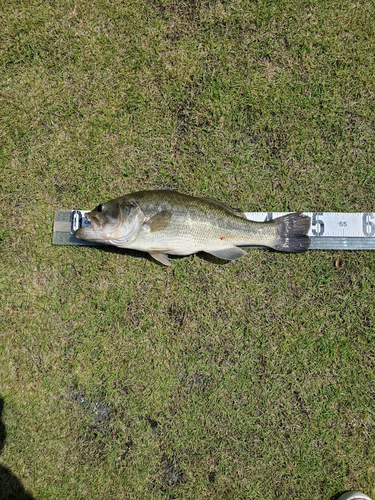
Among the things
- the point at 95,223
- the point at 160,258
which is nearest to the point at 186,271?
the point at 160,258

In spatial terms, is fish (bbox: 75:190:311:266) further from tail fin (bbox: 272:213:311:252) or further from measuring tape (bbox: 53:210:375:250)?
measuring tape (bbox: 53:210:375:250)

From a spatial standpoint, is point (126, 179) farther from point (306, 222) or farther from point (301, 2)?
point (301, 2)

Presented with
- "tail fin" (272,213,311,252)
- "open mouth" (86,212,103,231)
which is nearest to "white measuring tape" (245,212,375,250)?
"tail fin" (272,213,311,252)

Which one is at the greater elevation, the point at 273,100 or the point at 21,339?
the point at 273,100

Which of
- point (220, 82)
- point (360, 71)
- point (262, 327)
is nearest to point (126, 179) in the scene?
point (220, 82)

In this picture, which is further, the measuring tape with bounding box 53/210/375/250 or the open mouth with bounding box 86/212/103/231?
the measuring tape with bounding box 53/210/375/250
